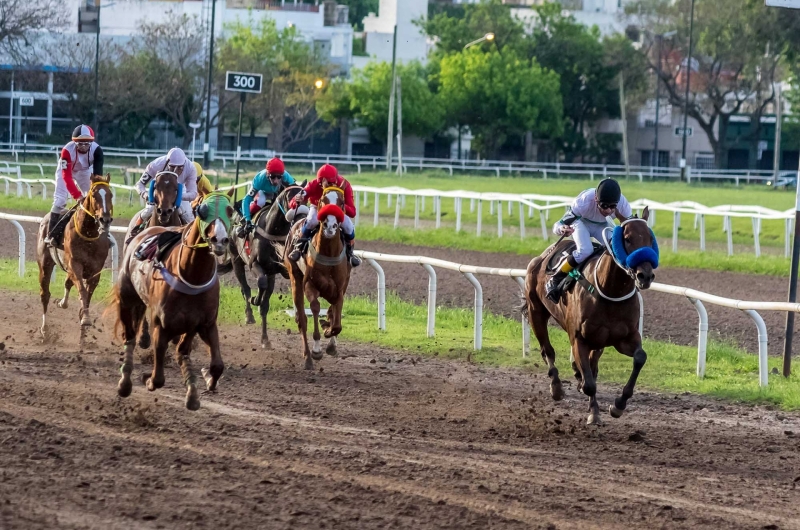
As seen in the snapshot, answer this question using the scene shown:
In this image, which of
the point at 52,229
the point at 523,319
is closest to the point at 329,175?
the point at 523,319

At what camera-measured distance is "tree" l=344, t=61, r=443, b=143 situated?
6159cm

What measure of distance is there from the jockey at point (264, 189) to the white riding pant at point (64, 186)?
71.2 inches

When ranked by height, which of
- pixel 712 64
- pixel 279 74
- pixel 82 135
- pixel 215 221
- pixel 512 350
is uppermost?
pixel 712 64

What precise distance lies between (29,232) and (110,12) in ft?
149

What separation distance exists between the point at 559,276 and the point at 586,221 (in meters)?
0.53

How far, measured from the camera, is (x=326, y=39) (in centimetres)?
7112

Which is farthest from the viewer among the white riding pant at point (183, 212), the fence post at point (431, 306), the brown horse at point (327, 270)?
the fence post at point (431, 306)

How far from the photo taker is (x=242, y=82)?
1798 centimetres

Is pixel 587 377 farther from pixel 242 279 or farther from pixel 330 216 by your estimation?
pixel 242 279

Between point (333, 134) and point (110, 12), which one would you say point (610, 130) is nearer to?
point (333, 134)

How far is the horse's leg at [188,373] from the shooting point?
7977mm

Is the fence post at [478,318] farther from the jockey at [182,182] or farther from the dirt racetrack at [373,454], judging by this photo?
the jockey at [182,182]

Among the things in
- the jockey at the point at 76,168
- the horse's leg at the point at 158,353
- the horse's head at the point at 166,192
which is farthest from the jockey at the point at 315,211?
the horse's leg at the point at 158,353

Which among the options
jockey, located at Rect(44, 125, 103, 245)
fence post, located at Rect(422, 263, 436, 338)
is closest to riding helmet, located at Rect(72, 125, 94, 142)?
jockey, located at Rect(44, 125, 103, 245)
